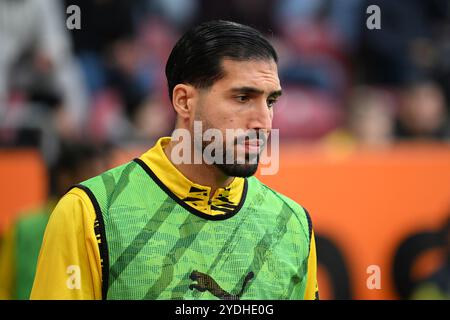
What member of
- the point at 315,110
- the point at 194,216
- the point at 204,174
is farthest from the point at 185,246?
the point at 315,110

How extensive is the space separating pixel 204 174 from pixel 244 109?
281 millimetres

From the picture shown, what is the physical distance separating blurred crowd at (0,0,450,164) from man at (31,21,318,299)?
3.33 metres

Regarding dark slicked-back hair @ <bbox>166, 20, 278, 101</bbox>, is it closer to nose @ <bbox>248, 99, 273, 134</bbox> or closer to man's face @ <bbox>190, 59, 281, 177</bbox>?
man's face @ <bbox>190, 59, 281, 177</bbox>

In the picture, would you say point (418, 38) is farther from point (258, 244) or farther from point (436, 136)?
point (258, 244)

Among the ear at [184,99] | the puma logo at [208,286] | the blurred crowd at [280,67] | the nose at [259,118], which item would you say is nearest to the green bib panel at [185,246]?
the puma logo at [208,286]

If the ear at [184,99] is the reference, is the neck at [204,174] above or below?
below

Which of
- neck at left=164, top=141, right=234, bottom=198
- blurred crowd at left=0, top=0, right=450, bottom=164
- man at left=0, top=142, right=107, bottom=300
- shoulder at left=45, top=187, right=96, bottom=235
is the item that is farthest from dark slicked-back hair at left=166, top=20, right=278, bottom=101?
blurred crowd at left=0, top=0, right=450, bottom=164

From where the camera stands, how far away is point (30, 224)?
4.95 meters

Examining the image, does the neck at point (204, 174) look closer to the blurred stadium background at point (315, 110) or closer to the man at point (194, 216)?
the man at point (194, 216)

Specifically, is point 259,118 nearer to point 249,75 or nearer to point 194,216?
point 249,75

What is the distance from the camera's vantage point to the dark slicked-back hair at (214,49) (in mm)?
2930

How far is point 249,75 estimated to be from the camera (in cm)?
290

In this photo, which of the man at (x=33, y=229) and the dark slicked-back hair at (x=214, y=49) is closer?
the dark slicked-back hair at (x=214, y=49)

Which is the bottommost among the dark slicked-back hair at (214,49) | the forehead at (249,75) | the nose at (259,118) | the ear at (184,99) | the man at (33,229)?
the man at (33,229)
